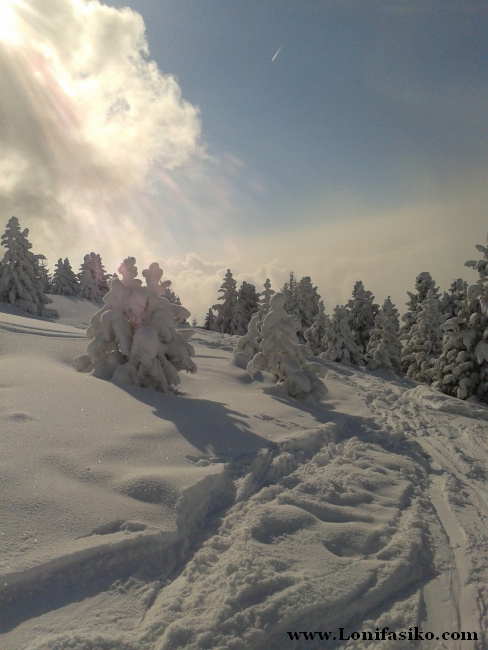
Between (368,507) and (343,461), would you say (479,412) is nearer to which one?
(343,461)

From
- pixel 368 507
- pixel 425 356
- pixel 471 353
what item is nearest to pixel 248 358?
pixel 471 353

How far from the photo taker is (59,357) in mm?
12656

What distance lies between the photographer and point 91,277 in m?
48.6

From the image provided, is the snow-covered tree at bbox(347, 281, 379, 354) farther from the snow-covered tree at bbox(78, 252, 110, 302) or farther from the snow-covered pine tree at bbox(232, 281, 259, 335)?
the snow-covered tree at bbox(78, 252, 110, 302)

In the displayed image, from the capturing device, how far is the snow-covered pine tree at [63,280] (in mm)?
46875

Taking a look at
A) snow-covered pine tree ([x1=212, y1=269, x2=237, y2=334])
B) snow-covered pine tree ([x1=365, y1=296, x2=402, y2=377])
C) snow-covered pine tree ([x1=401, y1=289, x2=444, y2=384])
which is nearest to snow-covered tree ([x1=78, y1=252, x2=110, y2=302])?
snow-covered pine tree ([x1=212, y1=269, x2=237, y2=334])

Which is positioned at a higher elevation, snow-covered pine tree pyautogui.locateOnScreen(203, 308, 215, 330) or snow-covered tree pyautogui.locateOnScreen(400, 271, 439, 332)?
snow-covered tree pyautogui.locateOnScreen(400, 271, 439, 332)

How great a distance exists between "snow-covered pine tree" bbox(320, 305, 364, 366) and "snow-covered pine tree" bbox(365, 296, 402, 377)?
1.11 metres

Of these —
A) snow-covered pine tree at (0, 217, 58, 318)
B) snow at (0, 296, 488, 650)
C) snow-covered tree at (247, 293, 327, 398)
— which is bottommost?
snow at (0, 296, 488, 650)

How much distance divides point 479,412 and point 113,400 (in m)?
12.6

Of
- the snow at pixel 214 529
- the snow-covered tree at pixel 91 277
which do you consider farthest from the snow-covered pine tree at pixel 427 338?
the snow-covered tree at pixel 91 277

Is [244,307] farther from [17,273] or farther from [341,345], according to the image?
[17,273]

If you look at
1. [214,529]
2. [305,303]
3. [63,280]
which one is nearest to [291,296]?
[305,303]

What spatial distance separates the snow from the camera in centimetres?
373
